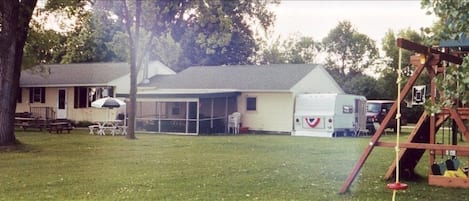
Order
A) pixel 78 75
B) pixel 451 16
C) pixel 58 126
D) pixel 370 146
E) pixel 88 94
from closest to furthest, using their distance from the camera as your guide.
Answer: pixel 451 16
pixel 370 146
pixel 58 126
pixel 88 94
pixel 78 75

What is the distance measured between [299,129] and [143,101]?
7.01m

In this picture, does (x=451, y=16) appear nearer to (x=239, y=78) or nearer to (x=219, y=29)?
(x=219, y=29)

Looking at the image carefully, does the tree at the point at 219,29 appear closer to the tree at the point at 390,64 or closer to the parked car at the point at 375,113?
the parked car at the point at 375,113

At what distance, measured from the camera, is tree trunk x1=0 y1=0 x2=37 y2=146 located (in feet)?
50.8

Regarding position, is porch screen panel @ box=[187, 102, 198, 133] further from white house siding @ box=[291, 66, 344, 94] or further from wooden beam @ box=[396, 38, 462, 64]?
wooden beam @ box=[396, 38, 462, 64]

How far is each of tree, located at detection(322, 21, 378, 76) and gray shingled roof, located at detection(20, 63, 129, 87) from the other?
1299 centimetres

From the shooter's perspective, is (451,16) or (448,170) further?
(448,170)

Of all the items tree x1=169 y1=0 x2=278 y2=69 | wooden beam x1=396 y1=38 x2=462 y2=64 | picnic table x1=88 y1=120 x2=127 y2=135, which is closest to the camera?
wooden beam x1=396 y1=38 x2=462 y2=64

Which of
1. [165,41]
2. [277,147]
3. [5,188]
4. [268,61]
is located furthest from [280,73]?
[5,188]

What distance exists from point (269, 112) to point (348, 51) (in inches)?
561

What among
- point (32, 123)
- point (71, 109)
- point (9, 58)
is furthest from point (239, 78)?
point (9, 58)

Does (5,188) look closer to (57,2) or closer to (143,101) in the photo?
(57,2)

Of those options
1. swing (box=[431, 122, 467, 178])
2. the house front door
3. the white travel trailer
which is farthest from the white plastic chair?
swing (box=[431, 122, 467, 178])

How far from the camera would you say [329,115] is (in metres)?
23.5
